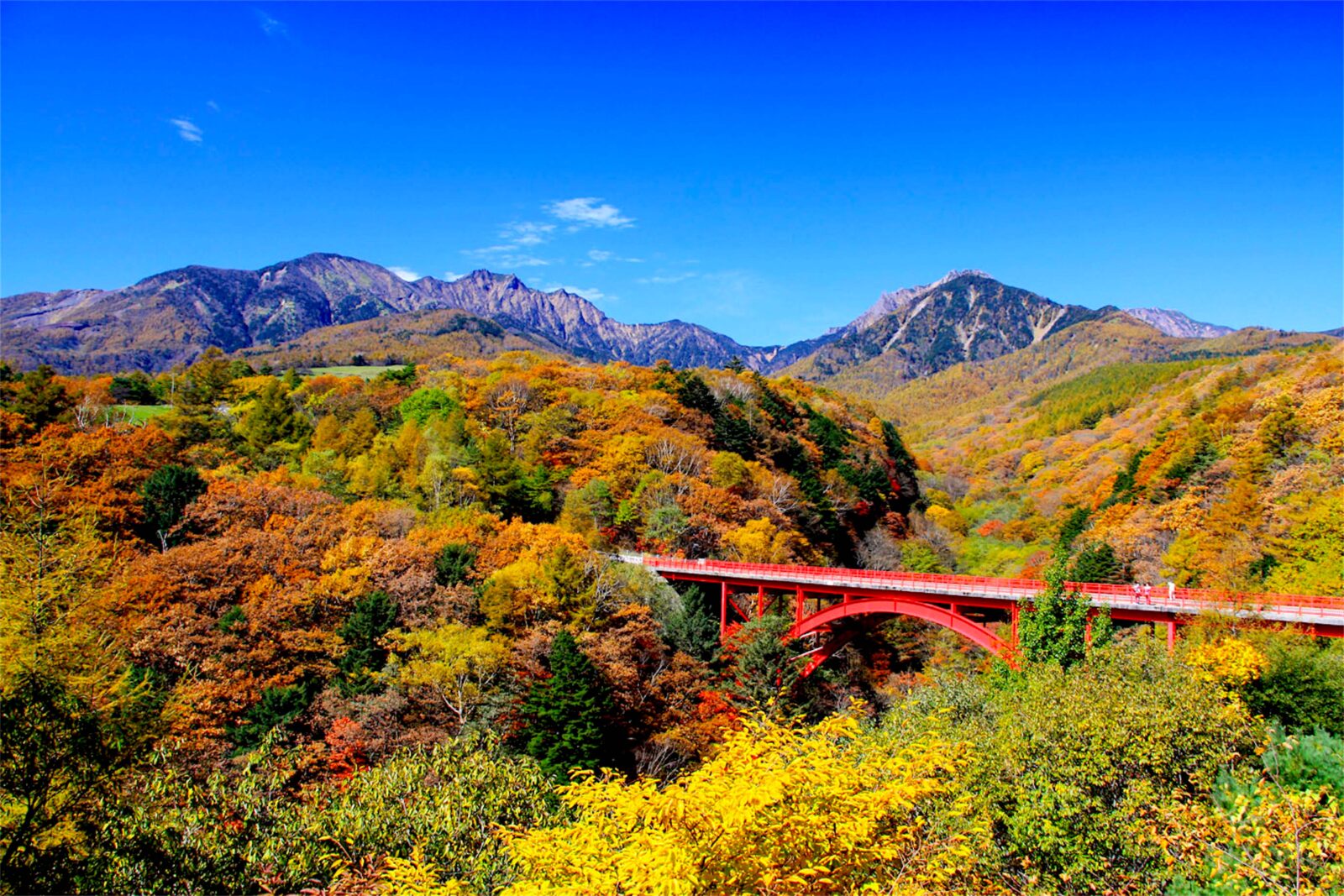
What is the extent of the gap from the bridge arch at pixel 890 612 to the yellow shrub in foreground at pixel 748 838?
18.4m

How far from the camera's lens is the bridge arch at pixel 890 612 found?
3056 centimetres

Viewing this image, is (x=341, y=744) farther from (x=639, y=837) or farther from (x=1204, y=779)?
(x=1204, y=779)

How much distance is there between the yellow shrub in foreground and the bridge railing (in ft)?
63.2

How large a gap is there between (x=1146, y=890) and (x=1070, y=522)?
196ft

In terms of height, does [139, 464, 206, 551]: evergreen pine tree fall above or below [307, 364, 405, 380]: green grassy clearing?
below

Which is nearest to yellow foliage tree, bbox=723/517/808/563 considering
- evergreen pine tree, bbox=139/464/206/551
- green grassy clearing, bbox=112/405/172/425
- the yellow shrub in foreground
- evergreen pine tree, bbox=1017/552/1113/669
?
evergreen pine tree, bbox=1017/552/1113/669

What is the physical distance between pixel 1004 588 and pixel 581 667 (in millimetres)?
17732

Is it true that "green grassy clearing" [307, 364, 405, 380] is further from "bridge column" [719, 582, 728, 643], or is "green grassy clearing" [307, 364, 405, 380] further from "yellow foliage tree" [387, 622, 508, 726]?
"yellow foliage tree" [387, 622, 508, 726]

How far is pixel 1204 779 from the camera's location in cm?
1747

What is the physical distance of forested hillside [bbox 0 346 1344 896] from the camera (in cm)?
1109

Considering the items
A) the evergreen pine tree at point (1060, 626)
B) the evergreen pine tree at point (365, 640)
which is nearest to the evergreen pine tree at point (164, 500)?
the evergreen pine tree at point (365, 640)

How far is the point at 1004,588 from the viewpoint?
31.9 meters

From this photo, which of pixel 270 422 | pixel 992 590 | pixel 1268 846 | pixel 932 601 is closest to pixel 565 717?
pixel 932 601

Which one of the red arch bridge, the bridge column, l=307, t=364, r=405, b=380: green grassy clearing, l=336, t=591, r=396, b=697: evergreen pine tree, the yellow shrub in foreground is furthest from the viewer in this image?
l=307, t=364, r=405, b=380: green grassy clearing
